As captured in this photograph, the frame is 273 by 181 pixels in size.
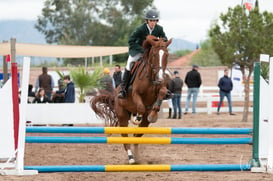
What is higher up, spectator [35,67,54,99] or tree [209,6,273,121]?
tree [209,6,273,121]

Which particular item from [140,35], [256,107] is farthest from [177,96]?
[256,107]

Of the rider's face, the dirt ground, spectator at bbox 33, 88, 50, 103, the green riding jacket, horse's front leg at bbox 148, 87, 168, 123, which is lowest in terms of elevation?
the dirt ground

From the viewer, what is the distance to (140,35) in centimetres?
941

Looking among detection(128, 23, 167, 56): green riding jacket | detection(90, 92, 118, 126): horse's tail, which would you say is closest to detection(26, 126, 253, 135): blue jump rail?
detection(128, 23, 167, 56): green riding jacket

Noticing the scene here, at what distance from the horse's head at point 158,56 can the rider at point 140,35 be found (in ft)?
1.10

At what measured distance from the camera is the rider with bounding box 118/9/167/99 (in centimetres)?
926

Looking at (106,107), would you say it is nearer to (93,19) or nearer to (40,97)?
(40,97)

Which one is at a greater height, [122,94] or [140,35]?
[140,35]

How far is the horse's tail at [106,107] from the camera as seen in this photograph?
1032 cm

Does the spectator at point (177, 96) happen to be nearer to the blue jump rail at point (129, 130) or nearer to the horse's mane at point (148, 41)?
the horse's mane at point (148, 41)

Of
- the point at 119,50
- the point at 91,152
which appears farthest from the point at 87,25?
the point at 91,152

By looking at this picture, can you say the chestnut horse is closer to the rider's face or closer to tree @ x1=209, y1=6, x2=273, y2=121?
the rider's face

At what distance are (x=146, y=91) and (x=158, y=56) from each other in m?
0.73

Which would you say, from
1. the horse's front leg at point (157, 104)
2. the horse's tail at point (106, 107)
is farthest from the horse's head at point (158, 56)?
the horse's tail at point (106, 107)
